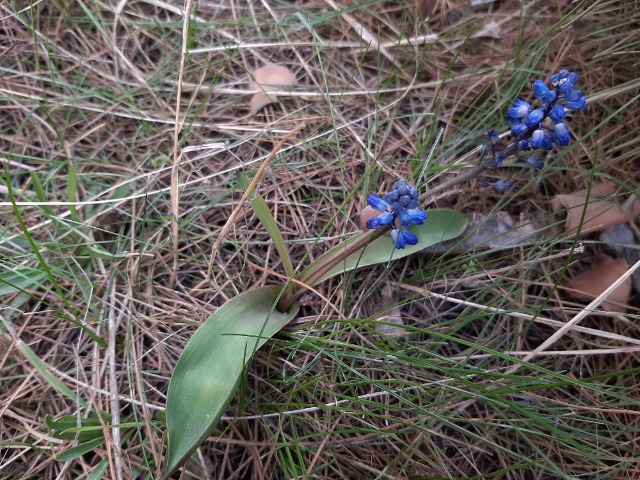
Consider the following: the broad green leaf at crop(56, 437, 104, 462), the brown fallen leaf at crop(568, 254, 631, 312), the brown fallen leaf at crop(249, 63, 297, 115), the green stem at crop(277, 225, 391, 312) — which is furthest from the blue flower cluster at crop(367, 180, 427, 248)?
the broad green leaf at crop(56, 437, 104, 462)

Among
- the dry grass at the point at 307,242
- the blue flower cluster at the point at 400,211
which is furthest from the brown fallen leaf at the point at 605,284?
the blue flower cluster at the point at 400,211

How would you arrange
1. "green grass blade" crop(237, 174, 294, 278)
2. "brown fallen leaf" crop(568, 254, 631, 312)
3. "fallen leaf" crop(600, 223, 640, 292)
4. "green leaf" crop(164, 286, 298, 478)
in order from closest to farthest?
"green leaf" crop(164, 286, 298, 478) → "green grass blade" crop(237, 174, 294, 278) → "brown fallen leaf" crop(568, 254, 631, 312) → "fallen leaf" crop(600, 223, 640, 292)

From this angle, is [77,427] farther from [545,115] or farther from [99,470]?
[545,115]

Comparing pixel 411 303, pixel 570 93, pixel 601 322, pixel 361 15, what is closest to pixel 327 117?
pixel 361 15

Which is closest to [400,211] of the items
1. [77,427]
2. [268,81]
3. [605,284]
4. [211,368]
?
[211,368]

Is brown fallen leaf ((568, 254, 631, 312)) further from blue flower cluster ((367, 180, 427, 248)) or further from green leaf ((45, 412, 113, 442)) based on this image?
green leaf ((45, 412, 113, 442))

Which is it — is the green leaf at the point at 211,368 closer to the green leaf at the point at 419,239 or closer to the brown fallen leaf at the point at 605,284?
the green leaf at the point at 419,239
